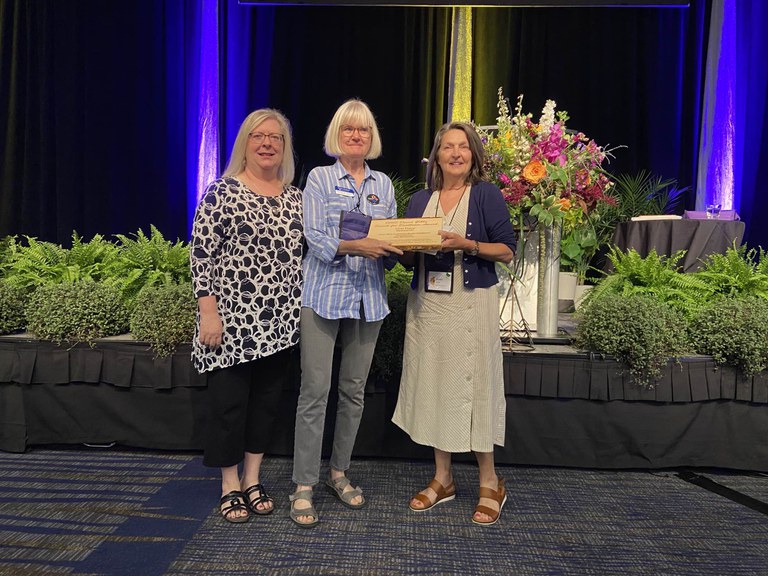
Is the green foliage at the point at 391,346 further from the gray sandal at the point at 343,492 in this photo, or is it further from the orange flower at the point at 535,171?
the orange flower at the point at 535,171

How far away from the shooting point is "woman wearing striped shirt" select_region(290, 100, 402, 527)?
7.03 feet

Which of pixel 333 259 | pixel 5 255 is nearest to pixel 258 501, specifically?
pixel 333 259

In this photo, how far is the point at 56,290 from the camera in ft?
9.74

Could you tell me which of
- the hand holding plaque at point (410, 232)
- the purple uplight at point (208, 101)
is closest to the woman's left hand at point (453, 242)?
the hand holding plaque at point (410, 232)

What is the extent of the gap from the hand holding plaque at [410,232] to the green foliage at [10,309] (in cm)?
214

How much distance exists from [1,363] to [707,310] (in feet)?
11.5

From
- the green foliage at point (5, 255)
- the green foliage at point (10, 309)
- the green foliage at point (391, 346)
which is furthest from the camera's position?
the green foliage at point (5, 255)

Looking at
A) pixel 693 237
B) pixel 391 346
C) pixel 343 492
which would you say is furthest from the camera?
pixel 693 237

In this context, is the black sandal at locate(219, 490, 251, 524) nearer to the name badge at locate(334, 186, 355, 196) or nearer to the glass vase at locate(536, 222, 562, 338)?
the name badge at locate(334, 186, 355, 196)

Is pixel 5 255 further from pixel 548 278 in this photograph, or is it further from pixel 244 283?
pixel 548 278

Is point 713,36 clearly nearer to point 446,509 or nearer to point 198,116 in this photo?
point 198,116

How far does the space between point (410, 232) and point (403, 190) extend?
3.81m

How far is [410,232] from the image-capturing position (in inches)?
79.1

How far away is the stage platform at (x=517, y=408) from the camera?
277cm
